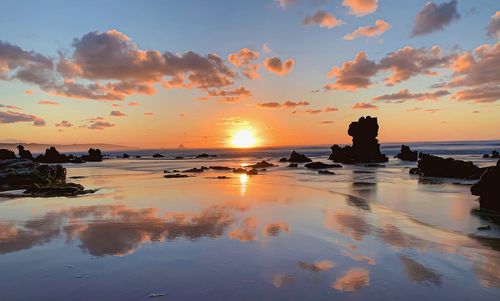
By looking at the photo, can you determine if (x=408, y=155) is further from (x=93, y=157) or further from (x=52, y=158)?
(x=52, y=158)

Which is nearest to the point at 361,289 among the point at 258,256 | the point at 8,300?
the point at 258,256

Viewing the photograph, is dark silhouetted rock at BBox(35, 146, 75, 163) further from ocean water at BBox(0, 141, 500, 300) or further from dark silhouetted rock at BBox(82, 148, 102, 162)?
ocean water at BBox(0, 141, 500, 300)

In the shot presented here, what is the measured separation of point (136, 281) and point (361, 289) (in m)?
4.34

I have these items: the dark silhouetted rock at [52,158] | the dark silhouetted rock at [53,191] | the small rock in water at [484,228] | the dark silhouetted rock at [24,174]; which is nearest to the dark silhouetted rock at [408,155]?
the small rock in water at [484,228]

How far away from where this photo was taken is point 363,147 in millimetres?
75375

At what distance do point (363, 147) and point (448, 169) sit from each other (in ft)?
134

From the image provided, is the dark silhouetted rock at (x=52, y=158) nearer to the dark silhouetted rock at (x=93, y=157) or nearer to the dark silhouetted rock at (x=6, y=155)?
the dark silhouetted rock at (x=93, y=157)

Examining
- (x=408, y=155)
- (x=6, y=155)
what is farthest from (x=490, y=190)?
(x=6, y=155)

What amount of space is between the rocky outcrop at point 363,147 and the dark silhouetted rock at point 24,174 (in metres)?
56.3

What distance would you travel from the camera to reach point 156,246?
9.45 m

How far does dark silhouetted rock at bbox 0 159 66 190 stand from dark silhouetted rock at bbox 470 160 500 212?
2712cm

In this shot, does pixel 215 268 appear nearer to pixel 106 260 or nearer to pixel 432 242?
pixel 106 260

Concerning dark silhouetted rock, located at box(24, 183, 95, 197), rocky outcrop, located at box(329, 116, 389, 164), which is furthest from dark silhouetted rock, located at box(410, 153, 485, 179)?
rocky outcrop, located at box(329, 116, 389, 164)

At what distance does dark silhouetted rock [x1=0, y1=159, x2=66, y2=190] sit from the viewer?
25.5 metres
